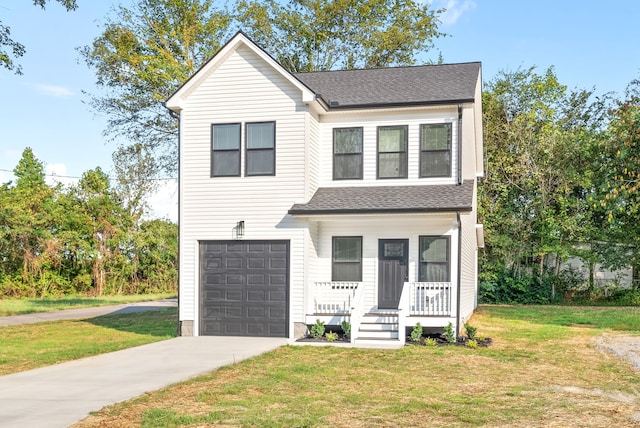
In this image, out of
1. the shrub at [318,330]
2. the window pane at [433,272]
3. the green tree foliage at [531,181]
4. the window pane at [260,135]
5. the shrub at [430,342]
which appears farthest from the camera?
the green tree foliage at [531,181]

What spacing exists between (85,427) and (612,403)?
688 centimetres

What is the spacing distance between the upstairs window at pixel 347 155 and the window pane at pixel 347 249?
66.3 inches

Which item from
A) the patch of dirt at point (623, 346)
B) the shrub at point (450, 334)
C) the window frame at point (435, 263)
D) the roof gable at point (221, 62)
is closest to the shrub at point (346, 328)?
the shrub at point (450, 334)

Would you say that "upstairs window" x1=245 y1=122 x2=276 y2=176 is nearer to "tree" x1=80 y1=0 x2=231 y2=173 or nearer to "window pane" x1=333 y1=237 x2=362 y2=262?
"window pane" x1=333 y1=237 x2=362 y2=262

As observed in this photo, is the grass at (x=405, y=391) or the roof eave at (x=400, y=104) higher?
the roof eave at (x=400, y=104)

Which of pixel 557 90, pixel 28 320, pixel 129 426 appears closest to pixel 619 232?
pixel 557 90

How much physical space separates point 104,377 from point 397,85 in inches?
458

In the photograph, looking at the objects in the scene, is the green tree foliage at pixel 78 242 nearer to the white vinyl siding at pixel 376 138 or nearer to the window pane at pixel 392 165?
the white vinyl siding at pixel 376 138

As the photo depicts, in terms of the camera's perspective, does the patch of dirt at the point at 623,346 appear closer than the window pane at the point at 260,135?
Yes

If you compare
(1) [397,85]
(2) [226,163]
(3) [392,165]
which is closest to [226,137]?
(2) [226,163]

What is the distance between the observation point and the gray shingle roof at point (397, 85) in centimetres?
1744

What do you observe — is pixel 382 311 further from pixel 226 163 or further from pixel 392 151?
pixel 226 163

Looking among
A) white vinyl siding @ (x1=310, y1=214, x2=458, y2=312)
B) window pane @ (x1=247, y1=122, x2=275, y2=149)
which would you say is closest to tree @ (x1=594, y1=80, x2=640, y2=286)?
white vinyl siding @ (x1=310, y1=214, x2=458, y2=312)

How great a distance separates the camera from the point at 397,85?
61.8 ft
